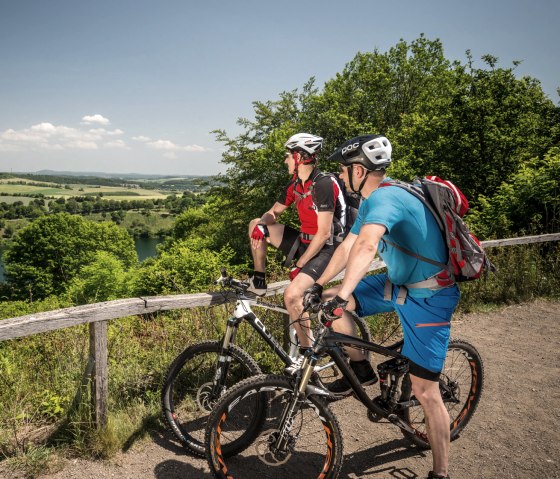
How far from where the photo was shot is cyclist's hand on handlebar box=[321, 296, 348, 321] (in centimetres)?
241

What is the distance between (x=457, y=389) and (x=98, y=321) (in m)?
3.02

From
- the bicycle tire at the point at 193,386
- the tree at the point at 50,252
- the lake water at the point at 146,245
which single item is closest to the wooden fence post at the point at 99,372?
the bicycle tire at the point at 193,386

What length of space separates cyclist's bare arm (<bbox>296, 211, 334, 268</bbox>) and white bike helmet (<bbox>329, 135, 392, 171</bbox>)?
2.59ft

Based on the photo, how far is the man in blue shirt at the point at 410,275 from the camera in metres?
2.42

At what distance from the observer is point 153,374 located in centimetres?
404

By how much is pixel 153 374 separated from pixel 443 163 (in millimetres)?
24113

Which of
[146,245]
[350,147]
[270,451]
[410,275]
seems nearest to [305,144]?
[350,147]

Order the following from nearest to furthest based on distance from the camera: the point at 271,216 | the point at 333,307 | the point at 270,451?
the point at 333,307, the point at 270,451, the point at 271,216

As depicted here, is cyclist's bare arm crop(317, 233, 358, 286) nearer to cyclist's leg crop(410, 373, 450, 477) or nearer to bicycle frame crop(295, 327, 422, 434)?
bicycle frame crop(295, 327, 422, 434)

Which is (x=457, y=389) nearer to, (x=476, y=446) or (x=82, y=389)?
(x=476, y=446)

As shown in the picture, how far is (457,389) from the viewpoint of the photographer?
3512 mm

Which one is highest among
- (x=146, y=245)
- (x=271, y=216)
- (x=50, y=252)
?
(x=271, y=216)

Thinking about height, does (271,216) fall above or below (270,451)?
above

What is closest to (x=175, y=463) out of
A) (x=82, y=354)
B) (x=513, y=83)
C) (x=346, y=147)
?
(x=82, y=354)
